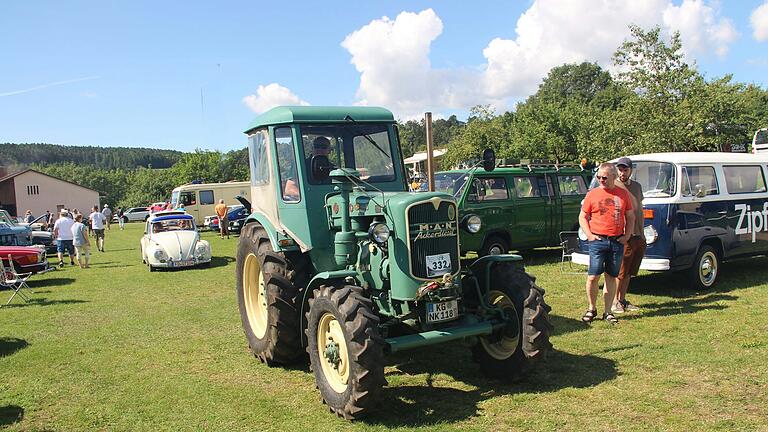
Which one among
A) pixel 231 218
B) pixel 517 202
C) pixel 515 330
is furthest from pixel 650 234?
pixel 231 218

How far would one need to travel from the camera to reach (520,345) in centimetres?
514

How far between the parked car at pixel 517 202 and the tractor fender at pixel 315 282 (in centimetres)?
643

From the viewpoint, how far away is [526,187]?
12828 mm

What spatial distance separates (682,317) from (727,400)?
290cm

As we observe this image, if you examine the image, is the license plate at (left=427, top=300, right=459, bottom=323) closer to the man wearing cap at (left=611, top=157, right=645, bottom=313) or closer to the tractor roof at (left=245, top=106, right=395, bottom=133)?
the tractor roof at (left=245, top=106, right=395, bottom=133)

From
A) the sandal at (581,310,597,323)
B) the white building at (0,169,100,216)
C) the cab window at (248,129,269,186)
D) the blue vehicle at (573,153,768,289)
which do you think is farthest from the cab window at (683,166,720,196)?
the white building at (0,169,100,216)

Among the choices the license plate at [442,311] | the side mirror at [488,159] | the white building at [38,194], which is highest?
the white building at [38,194]

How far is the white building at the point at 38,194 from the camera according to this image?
2559 inches

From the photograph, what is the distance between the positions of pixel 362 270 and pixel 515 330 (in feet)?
4.82

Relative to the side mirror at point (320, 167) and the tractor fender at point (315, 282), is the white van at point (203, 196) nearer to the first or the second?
the side mirror at point (320, 167)

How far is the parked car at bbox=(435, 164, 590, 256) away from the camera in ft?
39.7

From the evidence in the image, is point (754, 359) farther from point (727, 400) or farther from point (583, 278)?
point (583, 278)

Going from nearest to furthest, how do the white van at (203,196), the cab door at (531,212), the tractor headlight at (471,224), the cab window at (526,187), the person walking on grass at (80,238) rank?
the tractor headlight at (471,224), the cab door at (531,212), the cab window at (526,187), the person walking on grass at (80,238), the white van at (203,196)

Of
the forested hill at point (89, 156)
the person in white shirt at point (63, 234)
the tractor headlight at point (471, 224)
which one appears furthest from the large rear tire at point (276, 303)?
the forested hill at point (89, 156)
